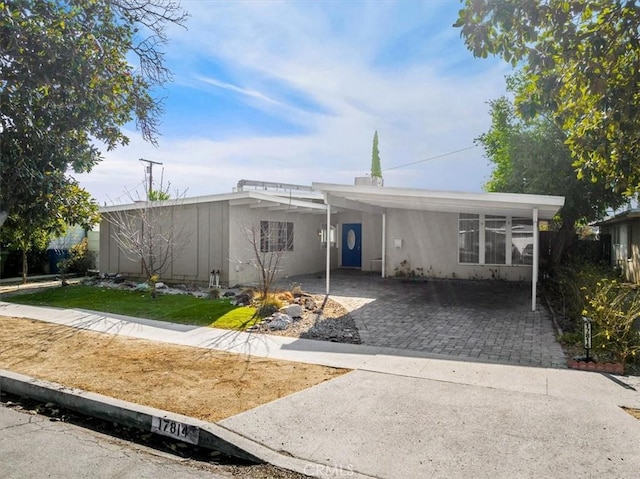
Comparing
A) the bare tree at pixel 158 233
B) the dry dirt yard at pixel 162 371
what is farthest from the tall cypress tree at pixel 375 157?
the dry dirt yard at pixel 162 371

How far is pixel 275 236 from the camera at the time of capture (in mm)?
15781

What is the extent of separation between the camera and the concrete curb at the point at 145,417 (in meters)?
3.74

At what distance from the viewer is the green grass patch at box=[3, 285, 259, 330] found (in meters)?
9.66

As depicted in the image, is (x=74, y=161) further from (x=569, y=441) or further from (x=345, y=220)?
(x=345, y=220)

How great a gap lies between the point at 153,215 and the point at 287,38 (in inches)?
341

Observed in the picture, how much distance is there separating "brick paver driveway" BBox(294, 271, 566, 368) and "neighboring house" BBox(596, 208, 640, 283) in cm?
614

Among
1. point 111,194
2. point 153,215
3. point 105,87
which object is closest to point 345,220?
point 153,215

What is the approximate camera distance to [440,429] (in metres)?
4.21

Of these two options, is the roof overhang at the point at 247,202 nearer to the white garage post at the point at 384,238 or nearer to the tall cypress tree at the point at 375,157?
the white garage post at the point at 384,238

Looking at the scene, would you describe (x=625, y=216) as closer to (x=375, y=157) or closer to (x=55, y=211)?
(x=55, y=211)

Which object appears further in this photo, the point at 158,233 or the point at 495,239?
the point at 495,239

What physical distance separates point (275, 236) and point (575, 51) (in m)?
11.7

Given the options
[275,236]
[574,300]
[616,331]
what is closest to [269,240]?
[275,236]

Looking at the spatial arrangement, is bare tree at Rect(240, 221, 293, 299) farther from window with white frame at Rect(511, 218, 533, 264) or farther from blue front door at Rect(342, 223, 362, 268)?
window with white frame at Rect(511, 218, 533, 264)
